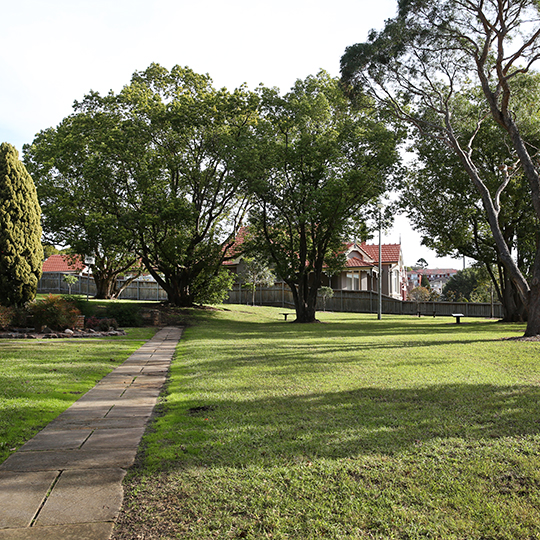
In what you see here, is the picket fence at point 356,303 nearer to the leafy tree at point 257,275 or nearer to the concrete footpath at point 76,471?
the leafy tree at point 257,275

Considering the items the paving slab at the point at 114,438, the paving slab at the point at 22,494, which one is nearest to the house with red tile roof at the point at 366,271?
the paving slab at the point at 114,438

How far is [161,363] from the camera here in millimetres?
9375

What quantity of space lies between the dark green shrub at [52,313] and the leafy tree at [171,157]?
25.0 feet

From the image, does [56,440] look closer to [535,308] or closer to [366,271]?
[535,308]

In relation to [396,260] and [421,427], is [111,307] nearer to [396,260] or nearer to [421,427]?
[421,427]

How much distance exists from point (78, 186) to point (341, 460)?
2532 centimetres

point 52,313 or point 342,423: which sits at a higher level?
point 52,313

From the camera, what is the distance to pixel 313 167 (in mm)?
21453

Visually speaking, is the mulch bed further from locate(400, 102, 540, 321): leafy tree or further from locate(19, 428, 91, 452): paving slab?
locate(400, 102, 540, 321): leafy tree

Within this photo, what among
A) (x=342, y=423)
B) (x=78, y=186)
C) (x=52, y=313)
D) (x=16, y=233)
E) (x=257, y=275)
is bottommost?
(x=342, y=423)

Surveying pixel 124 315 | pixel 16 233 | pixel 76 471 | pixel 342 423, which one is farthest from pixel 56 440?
pixel 124 315

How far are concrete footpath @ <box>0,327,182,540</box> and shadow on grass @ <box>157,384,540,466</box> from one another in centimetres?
50

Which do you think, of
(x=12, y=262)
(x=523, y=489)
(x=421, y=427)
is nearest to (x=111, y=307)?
(x=12, y=262)

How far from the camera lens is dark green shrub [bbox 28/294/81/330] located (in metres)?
14.4
